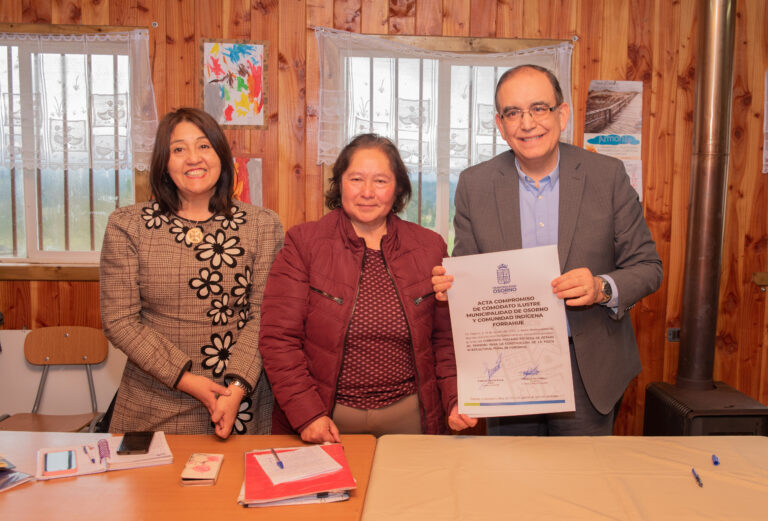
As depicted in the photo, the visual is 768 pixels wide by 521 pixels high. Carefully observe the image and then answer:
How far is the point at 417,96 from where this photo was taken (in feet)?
11.3

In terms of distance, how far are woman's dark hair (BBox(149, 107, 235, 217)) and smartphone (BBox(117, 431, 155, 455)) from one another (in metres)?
0.72

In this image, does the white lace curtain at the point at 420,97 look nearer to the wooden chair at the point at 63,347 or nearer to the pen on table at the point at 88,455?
the wooden chair at the point at 63,347

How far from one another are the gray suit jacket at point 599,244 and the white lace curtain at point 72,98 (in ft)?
8.52

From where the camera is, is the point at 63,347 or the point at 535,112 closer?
the point at 535,112

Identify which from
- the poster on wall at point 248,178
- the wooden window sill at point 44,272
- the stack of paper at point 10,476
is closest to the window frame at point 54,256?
the wooden window sill at point 44,272

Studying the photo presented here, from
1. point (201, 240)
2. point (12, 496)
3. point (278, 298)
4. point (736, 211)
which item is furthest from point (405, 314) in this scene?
point (736, 211)

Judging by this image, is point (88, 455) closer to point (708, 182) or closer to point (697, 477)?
point (697, 477)

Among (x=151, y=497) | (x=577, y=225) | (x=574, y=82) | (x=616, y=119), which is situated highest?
(x=574, y=82)

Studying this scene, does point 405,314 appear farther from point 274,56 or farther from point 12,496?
point 274,56

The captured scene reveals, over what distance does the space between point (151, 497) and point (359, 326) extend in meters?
0.67

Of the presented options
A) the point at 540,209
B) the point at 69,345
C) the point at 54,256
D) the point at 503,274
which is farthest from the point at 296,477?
the point at 54,256

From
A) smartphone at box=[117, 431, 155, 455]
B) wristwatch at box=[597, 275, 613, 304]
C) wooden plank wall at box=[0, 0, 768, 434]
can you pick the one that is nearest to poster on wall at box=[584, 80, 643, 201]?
wooden plank wall at box=[0, 0, 768, 434]

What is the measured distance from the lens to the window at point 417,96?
3406 millimetres

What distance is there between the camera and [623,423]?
3604 millimetres
